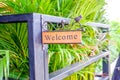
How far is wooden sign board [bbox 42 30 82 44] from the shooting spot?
787mm

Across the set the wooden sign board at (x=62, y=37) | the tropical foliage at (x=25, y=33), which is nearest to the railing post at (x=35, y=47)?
the wooden sign board at (x=62, y=37)

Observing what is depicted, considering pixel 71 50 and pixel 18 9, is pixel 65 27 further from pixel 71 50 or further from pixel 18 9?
pixel 18 9

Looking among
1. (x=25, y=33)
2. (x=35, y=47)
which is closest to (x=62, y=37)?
(x=35, y=47)

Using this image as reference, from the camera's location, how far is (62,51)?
39.2 inches

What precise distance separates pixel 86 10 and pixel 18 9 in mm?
448

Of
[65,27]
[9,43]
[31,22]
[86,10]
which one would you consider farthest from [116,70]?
[31,22]

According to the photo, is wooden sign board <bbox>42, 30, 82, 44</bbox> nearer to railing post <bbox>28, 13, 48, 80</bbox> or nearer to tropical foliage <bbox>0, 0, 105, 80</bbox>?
railing post <bbox>28, 13, 48, 80</bbox>

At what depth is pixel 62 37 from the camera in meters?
0.79

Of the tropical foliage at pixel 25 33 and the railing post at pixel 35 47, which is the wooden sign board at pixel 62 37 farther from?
the tropical foliage at pixel 25 33

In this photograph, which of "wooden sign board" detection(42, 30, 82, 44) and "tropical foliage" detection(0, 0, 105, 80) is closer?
"wooden sign board" detection(42, 30, 82, 44)

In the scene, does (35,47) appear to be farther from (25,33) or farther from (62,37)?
(25,33)

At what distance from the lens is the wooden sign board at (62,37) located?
787mm

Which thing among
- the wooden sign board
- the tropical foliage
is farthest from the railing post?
the tropical foliage

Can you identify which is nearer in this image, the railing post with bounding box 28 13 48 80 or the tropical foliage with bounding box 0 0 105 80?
the railing post with bounding box 28 13 48 80
